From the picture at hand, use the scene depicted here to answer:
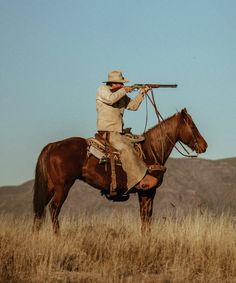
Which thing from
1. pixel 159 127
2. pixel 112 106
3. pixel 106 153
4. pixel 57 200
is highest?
pixel 112 106

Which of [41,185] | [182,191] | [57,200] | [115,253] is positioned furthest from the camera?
[182,191]

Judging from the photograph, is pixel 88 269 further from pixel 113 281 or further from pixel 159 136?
pixel 159 136

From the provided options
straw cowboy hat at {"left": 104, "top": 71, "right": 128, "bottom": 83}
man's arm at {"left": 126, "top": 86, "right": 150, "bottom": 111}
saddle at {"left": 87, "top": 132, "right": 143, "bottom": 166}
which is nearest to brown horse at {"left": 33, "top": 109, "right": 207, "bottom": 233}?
saddle at {"left": 87, "top": 132, "right": 143, "bottom": 166}

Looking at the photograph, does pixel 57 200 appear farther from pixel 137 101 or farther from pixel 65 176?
pixel 137 101

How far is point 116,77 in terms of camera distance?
42.3 ft

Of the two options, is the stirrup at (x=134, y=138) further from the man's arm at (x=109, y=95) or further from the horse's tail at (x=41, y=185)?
the horse's tail at (x=41, y=185)

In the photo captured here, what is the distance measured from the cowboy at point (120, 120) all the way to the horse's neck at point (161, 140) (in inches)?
18.5

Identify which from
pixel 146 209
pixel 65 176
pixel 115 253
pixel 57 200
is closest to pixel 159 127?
pixel 146 209

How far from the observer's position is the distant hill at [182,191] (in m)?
53.5

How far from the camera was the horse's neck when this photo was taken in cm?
1312

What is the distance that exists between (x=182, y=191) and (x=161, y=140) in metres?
43.4

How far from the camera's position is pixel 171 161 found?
206 feet

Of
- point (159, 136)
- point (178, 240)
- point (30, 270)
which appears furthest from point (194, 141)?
point (30, 270)

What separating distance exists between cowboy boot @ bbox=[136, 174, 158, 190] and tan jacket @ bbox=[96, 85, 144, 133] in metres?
0.99
